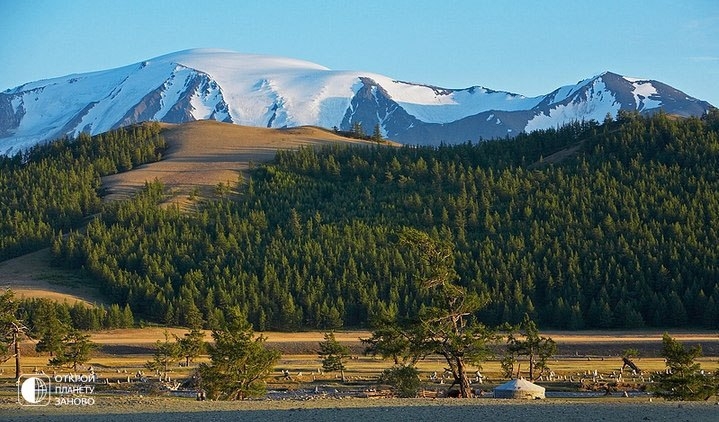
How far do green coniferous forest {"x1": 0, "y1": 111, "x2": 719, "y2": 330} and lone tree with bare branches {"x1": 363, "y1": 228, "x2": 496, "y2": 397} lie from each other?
5738cm

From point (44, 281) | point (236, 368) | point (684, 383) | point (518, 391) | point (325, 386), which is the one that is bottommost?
point (325, 386)

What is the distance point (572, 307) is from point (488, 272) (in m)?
12.3

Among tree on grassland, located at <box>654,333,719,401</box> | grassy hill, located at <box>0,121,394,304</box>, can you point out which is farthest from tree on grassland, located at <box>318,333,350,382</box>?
grassy hill, located at <box>0,121,394,304</box>

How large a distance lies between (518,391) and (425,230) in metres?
90.6

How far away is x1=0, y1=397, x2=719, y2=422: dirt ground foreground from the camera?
32.4m

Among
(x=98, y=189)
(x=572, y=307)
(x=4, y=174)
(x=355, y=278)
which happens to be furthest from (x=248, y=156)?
(x=572, y=307)

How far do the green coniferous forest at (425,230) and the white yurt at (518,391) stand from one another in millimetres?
57744

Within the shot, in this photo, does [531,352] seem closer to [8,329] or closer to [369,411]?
[8,329]

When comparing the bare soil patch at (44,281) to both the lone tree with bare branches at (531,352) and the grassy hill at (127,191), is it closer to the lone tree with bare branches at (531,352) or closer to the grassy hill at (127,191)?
the grassy hill at (127,191)

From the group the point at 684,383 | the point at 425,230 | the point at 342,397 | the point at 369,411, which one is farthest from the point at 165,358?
the point at 425,230

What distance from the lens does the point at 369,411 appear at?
1364 inches

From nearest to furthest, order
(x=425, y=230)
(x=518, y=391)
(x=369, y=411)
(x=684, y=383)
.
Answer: (x=369, y=411), (x=518, y=391), (x=684, y=383), (x=425, y=230)

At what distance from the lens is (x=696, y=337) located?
3757 inches

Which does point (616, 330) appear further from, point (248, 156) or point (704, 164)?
point (248, 156)
